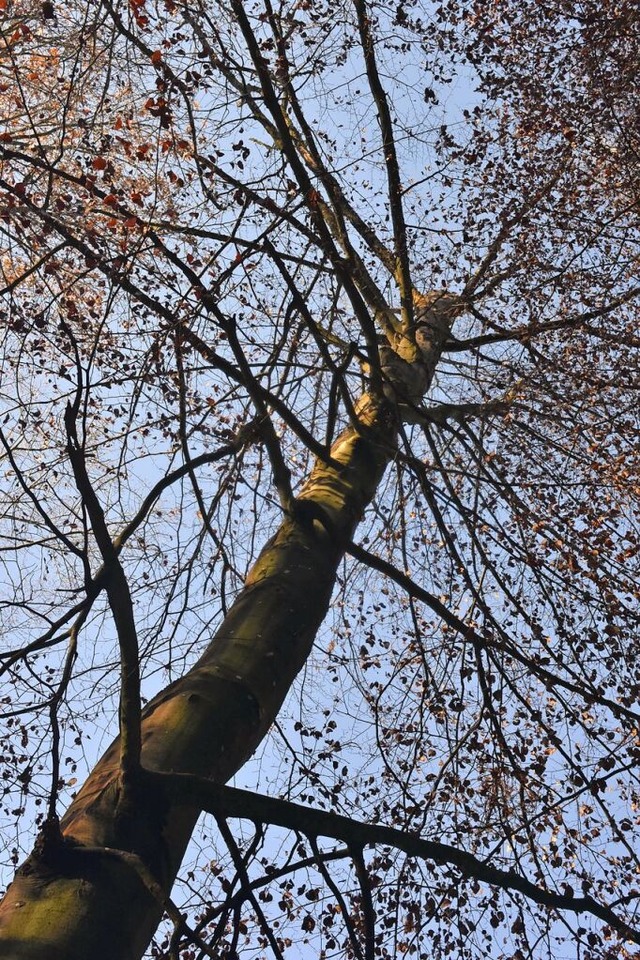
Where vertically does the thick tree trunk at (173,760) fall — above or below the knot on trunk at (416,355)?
below

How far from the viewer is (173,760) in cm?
214

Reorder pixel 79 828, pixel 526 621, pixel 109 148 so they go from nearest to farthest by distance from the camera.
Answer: pixel 79 828 < pixel 109 148 < pixel 526 621

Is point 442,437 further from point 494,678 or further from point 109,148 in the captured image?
point 109,148

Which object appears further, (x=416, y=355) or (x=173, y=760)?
(x=416, y=355)

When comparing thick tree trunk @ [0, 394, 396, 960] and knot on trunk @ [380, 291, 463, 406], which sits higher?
knot on trunk @ [380, 291, 463, 406]

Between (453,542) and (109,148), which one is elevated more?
(109,148)

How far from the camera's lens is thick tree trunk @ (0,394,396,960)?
1.71 metres

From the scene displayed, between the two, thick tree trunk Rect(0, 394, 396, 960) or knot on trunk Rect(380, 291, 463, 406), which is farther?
knot on trunk Rect(380, 291, 463, 406)

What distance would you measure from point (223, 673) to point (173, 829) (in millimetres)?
511

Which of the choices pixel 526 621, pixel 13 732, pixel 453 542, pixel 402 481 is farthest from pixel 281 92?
pixel 13 732

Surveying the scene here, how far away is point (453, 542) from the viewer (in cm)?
490

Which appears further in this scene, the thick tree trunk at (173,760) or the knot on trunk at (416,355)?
the knot on trunk at (416,355)

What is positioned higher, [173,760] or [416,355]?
[416,355]

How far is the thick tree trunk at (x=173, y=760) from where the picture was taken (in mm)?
1710
